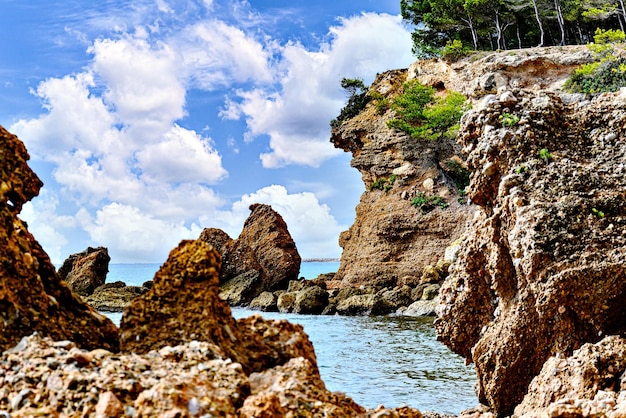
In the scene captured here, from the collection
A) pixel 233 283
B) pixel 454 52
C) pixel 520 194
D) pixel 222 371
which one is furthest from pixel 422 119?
pixel 222 371

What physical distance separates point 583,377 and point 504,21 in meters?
47.3

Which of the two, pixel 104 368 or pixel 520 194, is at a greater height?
pixel 520 194

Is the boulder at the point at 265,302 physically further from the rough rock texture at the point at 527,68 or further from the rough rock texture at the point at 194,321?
the rough rock texture at the point at 194,321

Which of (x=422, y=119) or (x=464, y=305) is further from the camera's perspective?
(x=422, y=119)

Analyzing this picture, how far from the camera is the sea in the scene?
1148 centimetres

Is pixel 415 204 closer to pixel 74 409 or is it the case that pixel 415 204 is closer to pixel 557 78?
pixel 557 78

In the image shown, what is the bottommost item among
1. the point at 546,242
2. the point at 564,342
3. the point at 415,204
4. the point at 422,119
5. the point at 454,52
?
the point at 564,342

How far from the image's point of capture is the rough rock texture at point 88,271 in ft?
120

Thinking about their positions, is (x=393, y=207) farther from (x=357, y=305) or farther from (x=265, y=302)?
(x=357, y=305)

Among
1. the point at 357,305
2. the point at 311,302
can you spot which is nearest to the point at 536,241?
the point at 357,305

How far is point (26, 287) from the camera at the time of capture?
10.1ft

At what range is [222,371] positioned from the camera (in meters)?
2.71

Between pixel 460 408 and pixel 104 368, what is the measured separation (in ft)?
28.7

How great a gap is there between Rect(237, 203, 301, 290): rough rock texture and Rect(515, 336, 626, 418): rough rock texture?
106 ft
